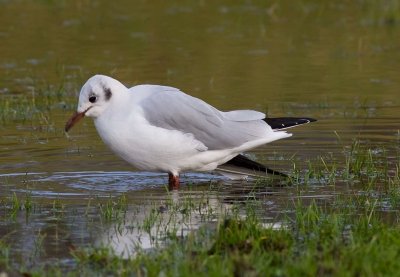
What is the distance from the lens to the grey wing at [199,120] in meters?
8.53

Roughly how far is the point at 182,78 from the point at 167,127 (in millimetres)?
5573

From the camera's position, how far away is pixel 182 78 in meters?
14.1

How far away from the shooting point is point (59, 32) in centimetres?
1778

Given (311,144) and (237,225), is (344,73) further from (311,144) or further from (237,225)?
(237,225)

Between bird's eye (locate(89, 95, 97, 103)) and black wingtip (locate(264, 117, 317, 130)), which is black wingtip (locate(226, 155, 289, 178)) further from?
bird's eye (locate(89, 95, 97, 103))

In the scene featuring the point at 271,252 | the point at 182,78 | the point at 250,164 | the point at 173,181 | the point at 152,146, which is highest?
the point at 182,78

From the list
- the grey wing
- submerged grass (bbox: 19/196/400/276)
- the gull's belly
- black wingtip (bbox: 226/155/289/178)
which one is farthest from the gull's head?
submerged grass (bbox: 19/196/400/276)

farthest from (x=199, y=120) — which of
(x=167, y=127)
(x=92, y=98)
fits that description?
(x=92, y=98)

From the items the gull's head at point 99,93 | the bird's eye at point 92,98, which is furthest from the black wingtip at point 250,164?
the bird's eye at point 92,98

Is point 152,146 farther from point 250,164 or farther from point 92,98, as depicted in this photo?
point 250,164

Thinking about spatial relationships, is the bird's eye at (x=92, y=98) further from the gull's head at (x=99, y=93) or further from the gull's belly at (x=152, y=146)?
the gull's belly at (x=152, y=146)

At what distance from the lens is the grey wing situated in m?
8.53

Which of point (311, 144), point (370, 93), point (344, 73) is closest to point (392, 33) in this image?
point (344, 73)

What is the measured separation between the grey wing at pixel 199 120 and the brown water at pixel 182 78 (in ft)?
1.35
